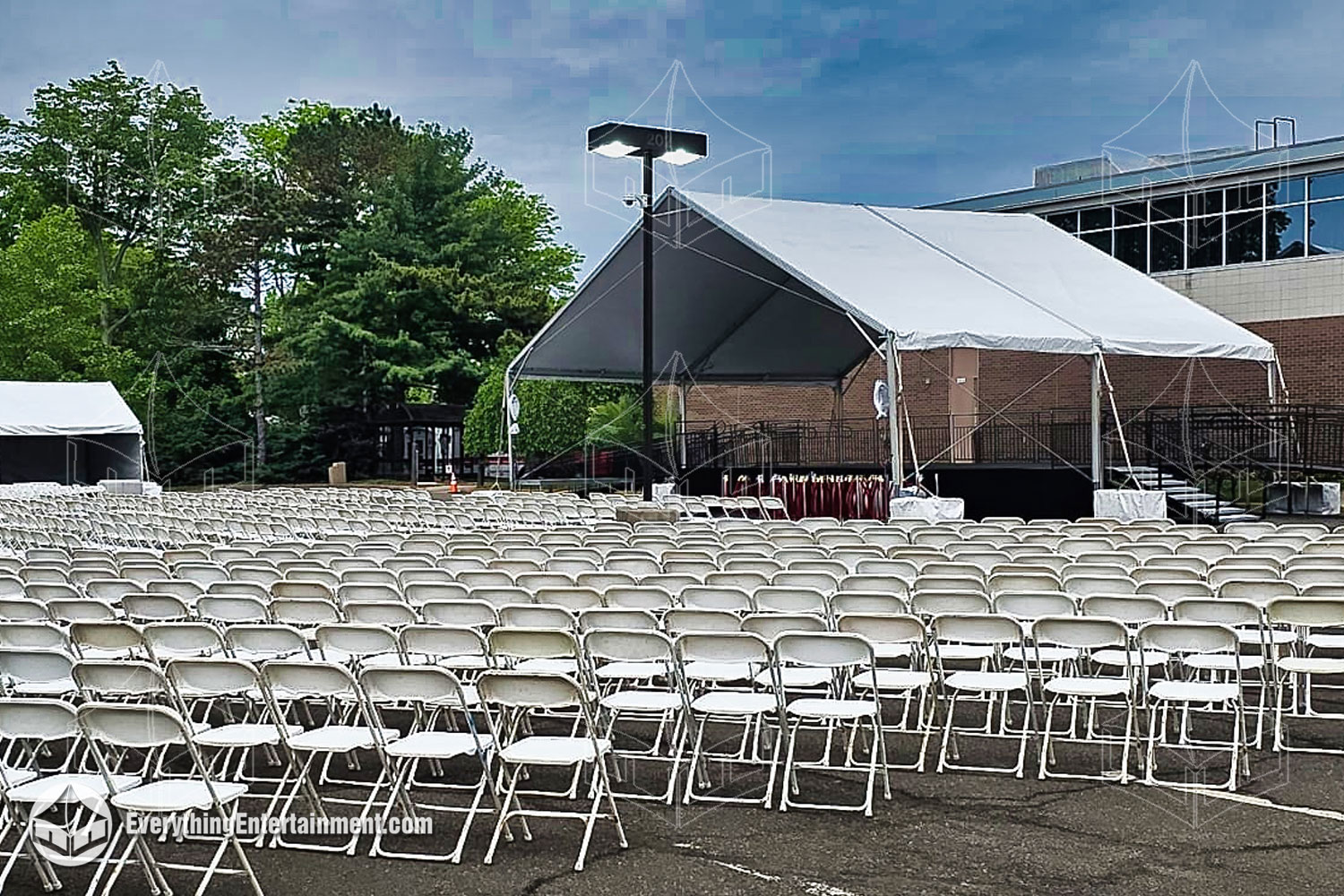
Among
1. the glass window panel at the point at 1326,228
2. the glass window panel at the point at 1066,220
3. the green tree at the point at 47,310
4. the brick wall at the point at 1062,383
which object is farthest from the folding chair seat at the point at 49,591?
A: the green tree at the point at 47,310

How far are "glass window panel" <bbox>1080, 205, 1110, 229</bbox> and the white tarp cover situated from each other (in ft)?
37.6

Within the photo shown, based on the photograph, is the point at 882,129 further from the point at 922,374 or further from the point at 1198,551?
the point at 1198,551

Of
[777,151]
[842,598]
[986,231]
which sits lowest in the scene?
[842,598]

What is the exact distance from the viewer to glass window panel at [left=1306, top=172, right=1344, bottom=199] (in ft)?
76.3

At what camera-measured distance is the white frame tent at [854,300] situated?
16797mm

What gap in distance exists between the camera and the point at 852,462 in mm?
27297

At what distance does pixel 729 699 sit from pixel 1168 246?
2260cm

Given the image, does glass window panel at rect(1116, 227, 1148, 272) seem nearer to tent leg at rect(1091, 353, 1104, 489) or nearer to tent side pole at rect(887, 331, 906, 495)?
tent leg at rect(1091, 353, 1104, 489)

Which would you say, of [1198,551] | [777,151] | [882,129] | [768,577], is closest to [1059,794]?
[768,577]

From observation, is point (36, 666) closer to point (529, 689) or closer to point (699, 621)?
point (529, 689)

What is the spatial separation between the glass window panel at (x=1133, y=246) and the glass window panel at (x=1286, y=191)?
2.58 metres

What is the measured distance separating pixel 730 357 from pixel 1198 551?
1722 cm

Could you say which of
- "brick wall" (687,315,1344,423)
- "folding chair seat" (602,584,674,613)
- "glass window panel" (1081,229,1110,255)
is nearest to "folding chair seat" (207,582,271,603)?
"folding chair seat" (602,584,674,613)

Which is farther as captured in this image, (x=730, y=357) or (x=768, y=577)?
(x=730, y=357)
